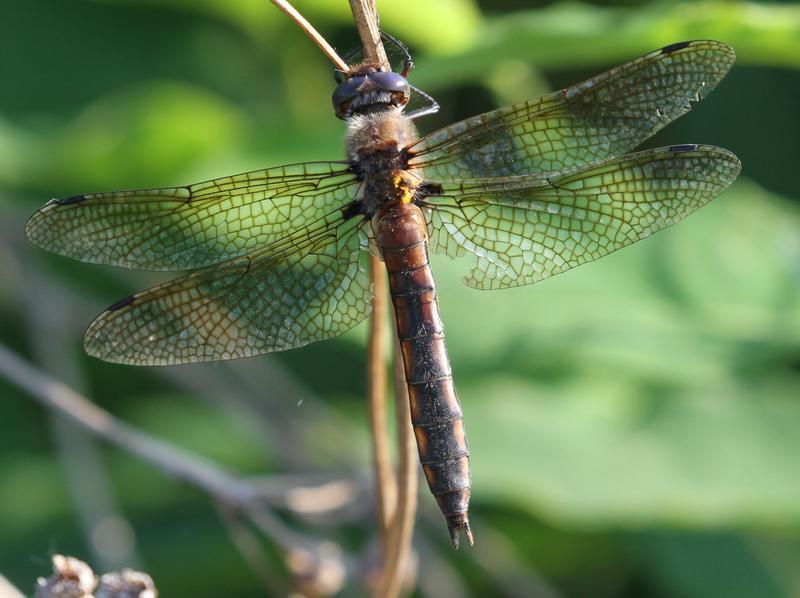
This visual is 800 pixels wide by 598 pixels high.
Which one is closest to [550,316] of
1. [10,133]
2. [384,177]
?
[384,177]

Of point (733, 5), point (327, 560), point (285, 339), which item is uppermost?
point (733, 5)

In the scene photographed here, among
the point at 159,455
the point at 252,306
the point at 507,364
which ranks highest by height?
the point at 252,306

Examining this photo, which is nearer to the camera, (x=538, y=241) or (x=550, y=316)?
(x=538, y=241)

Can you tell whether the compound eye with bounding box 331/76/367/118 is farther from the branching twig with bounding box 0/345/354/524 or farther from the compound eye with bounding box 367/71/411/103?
the branching twig with bounding box 0/345/354/524

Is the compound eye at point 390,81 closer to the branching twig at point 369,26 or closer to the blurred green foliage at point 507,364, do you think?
the branching twig at point 369,26

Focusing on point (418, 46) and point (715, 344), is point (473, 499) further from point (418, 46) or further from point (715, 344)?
point (418, 46)

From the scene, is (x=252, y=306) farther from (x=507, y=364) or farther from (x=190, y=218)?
(x=507, y=364)

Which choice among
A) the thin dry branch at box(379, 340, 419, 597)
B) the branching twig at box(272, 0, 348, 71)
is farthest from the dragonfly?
the branching twig at box(272, 0, 348, 71)

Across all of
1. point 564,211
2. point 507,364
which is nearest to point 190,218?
point 564,211
